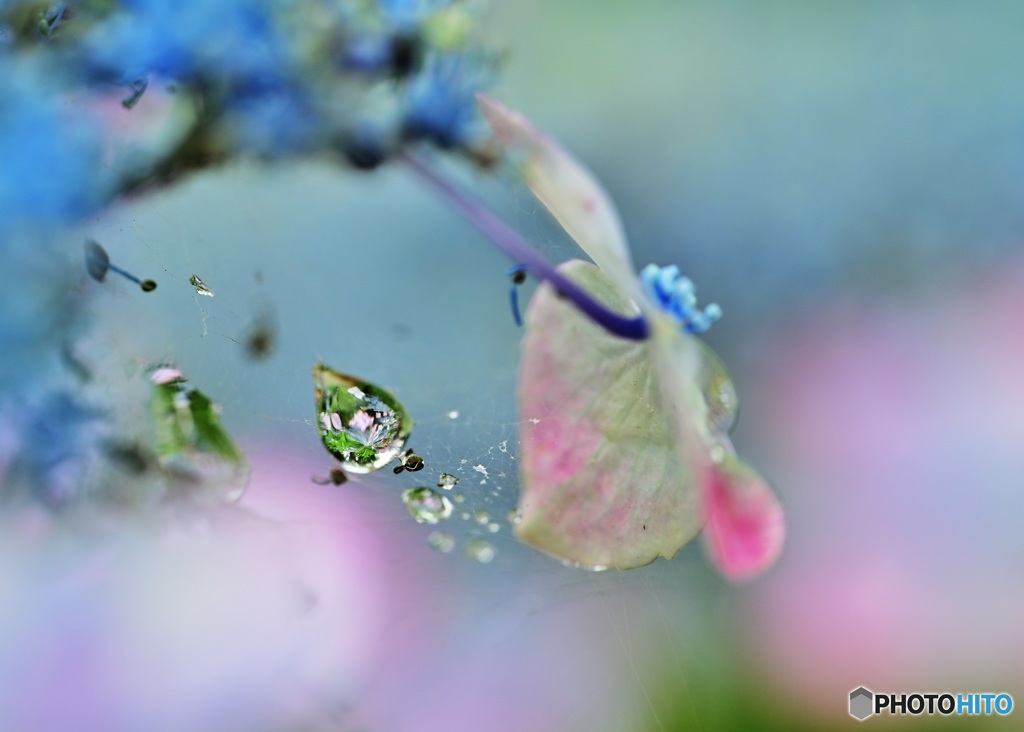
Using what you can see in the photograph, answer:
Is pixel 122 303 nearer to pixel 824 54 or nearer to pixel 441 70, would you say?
pixel 441 70

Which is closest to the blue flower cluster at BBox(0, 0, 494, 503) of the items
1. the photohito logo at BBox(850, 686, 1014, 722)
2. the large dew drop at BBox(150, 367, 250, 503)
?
the large dew drop at BBox(150, 367, 250, 503)

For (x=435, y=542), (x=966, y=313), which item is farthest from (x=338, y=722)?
(x=966, y=313)

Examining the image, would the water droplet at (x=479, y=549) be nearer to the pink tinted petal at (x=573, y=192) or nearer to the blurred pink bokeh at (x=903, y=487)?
the pink tinted petal at (x=573, y=192)

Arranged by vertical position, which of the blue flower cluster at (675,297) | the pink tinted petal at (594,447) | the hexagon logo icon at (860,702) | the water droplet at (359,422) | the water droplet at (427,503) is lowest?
the hexagon logo icon at (860,702)

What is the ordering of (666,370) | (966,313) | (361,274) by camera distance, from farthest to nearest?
1. (966,313)
2. (361,274)
3. (666,370)

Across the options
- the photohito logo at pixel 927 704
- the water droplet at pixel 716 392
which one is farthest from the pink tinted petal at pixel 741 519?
the photohito logo at pixel 927 704

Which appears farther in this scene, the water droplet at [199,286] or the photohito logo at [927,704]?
the photohito logo at [927,704]

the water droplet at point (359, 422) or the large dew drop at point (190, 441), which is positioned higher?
the water droplet at point (359, 422)
